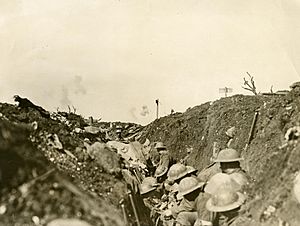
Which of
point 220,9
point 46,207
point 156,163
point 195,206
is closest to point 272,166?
point 195,206

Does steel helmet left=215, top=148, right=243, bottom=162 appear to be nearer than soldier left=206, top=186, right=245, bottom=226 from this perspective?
No

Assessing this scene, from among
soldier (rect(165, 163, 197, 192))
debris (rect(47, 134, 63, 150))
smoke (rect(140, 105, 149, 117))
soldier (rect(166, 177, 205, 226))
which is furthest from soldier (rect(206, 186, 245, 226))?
smoke (rect(140, 105, 149, 117))

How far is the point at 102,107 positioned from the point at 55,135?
9746 mm

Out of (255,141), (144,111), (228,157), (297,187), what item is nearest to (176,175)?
(228,157)

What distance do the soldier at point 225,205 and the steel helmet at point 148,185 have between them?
290 centimetres

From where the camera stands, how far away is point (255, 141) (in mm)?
11008

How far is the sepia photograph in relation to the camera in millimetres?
7117

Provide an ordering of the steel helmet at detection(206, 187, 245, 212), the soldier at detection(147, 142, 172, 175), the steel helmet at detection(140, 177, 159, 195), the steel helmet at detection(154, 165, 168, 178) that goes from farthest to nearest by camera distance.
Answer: the soldier at detection(147, 142, 172, 175), the steel helmet at detection(154, 165, 168, 178), the steel helmet at detection(140, 177, 159, 195), the steel helmet at detection(206, 187, 245, 212)

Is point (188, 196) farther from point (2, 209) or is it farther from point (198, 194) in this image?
point (2, 209)

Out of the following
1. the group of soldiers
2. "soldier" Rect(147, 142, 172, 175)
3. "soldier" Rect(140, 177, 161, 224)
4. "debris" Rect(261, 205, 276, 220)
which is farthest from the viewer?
"soldier" Rect(147, 142, 172, 175)

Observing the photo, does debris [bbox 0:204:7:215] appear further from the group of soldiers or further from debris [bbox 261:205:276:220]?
debris [bbox 261:205:276:220]

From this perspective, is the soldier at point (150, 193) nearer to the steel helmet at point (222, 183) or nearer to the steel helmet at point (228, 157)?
the steel helmet at point (228, 157)

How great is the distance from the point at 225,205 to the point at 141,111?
39.0ft

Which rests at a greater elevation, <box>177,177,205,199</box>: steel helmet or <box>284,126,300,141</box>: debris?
<box>284,126,300,141</box>: debris
